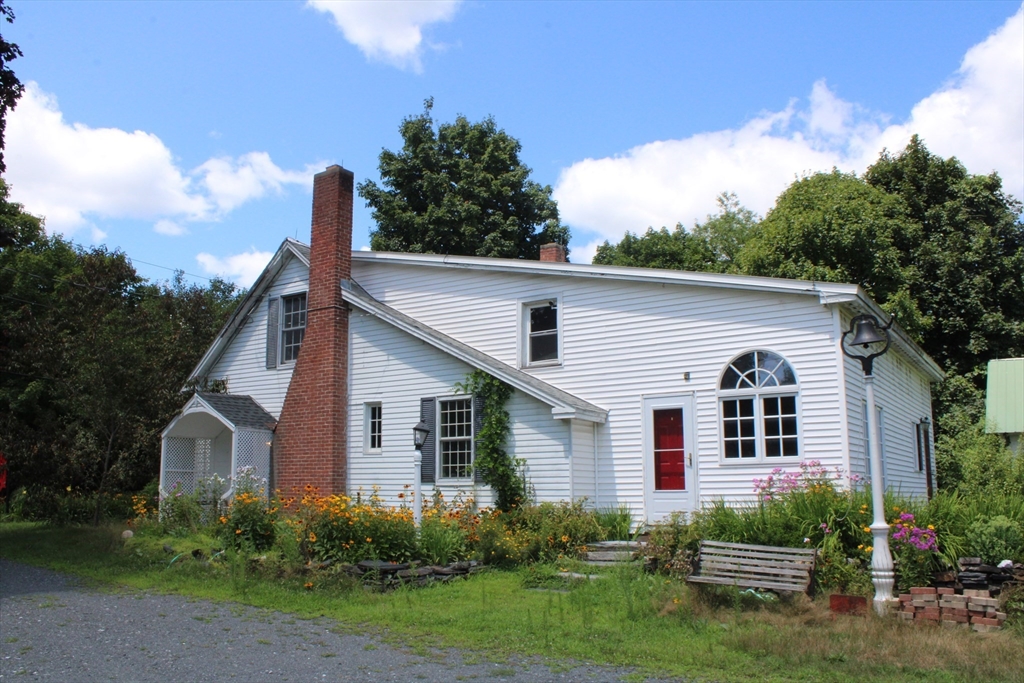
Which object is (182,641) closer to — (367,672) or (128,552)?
(367,672)

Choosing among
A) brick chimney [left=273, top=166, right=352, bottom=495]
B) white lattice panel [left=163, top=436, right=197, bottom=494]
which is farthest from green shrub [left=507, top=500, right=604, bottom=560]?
white lattice panel [left=163, top=436, right=197, bottom=494]

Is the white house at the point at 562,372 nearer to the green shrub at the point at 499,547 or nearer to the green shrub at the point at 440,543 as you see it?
the green shrub at the point at 499,547

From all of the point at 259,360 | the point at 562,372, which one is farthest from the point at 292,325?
the point at 562,372

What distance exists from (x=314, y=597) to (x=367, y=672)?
12.4 ft

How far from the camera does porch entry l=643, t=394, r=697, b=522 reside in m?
14.8

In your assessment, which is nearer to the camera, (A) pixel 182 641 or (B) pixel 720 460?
(A) pixel 182 641

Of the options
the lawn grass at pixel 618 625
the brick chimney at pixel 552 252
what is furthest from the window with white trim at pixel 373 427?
the brick chimney at pixel 552 252

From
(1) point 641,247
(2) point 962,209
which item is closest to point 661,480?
(2) point 962,209

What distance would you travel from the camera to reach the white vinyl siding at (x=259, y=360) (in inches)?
780

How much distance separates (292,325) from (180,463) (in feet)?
13.5

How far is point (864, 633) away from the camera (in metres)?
8.45

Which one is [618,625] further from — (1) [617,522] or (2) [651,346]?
(2) [651,346]

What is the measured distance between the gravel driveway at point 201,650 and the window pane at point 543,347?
822 cm

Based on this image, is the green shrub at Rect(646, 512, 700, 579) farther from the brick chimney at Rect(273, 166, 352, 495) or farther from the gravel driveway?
the brick chimney at Rect(273, 166, 352, 495)
